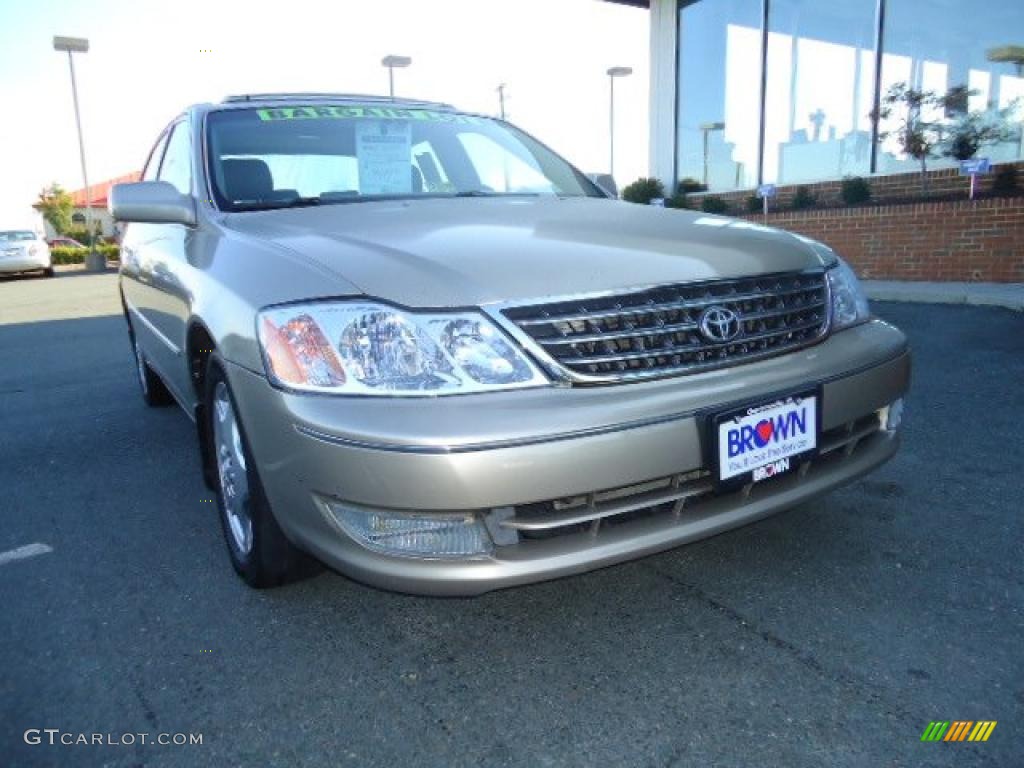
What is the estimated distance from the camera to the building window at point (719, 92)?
43.0 feet

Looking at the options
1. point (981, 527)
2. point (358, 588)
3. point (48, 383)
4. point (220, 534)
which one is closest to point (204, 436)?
point (220, 534)

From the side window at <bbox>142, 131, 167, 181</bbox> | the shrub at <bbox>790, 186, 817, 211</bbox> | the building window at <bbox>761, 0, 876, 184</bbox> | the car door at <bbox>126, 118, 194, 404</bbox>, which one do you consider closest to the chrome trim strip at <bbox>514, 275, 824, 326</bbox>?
the car door at <bbox>126, 118, 194, 404</bbox>

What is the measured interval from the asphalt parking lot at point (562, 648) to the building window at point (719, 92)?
11.3 m

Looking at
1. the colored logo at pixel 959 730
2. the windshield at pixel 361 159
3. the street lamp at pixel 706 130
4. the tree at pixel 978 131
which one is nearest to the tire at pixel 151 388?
the windshield at pixel 361 159

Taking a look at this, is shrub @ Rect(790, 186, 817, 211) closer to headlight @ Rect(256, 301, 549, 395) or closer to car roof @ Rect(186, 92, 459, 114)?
car roof @ Rect(186, 92, 459, 114)

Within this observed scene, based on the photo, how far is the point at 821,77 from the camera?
1216 cm

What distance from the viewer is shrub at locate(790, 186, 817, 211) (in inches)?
441

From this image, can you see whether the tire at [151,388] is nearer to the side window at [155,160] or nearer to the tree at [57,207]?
the side window at [155,160]

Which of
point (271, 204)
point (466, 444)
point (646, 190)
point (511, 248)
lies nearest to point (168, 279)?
point (271, 204)

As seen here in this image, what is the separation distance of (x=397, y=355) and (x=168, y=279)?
1.64 metres

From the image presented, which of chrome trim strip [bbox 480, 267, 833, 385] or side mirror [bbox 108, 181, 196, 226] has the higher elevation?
side mirror [bbox 108, 181, 196, 226]

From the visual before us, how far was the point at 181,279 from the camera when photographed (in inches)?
107

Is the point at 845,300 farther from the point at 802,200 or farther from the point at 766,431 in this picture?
the point at 802,200

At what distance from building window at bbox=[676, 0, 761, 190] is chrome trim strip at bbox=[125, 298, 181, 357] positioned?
11080mm
